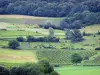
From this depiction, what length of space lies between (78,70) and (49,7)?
7414cm

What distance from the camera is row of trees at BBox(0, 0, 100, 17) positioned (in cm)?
15138

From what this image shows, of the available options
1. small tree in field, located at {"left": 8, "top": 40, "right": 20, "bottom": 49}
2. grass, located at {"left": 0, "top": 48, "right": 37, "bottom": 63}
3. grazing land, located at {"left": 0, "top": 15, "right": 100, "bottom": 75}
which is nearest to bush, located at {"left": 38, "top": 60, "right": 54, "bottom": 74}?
grazing land, located at {"left": 0, "top": 15, "right": 100, "bottom": 75}

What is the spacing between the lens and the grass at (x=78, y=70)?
7869 cm

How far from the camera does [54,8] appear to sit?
504ft

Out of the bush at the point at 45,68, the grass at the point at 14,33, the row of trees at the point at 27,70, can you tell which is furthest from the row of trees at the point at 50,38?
the row of trees at the point at 27,70

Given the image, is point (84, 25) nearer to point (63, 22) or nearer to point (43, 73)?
point (63, 22)

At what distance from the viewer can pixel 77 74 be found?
77.6m

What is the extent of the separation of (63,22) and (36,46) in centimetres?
3495

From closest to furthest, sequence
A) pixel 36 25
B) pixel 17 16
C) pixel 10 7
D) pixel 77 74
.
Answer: pixel 77 74
pixel 36 25
pixel 17 16
pixel 10 7

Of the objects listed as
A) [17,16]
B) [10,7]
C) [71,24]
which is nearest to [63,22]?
[71,24]

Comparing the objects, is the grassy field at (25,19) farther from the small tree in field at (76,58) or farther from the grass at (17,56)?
the small tree in field at (76,58)

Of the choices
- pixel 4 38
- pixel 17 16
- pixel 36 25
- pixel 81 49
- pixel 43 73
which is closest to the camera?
pixel 43 73

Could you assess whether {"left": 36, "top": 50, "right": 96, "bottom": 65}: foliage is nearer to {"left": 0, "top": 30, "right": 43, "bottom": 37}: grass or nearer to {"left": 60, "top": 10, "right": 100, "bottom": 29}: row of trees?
{"left": 0, "top": 30, "right": 43, "bottom": 37}: grass

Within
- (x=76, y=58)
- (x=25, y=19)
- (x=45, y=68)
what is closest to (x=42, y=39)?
(x=76, y=58)
